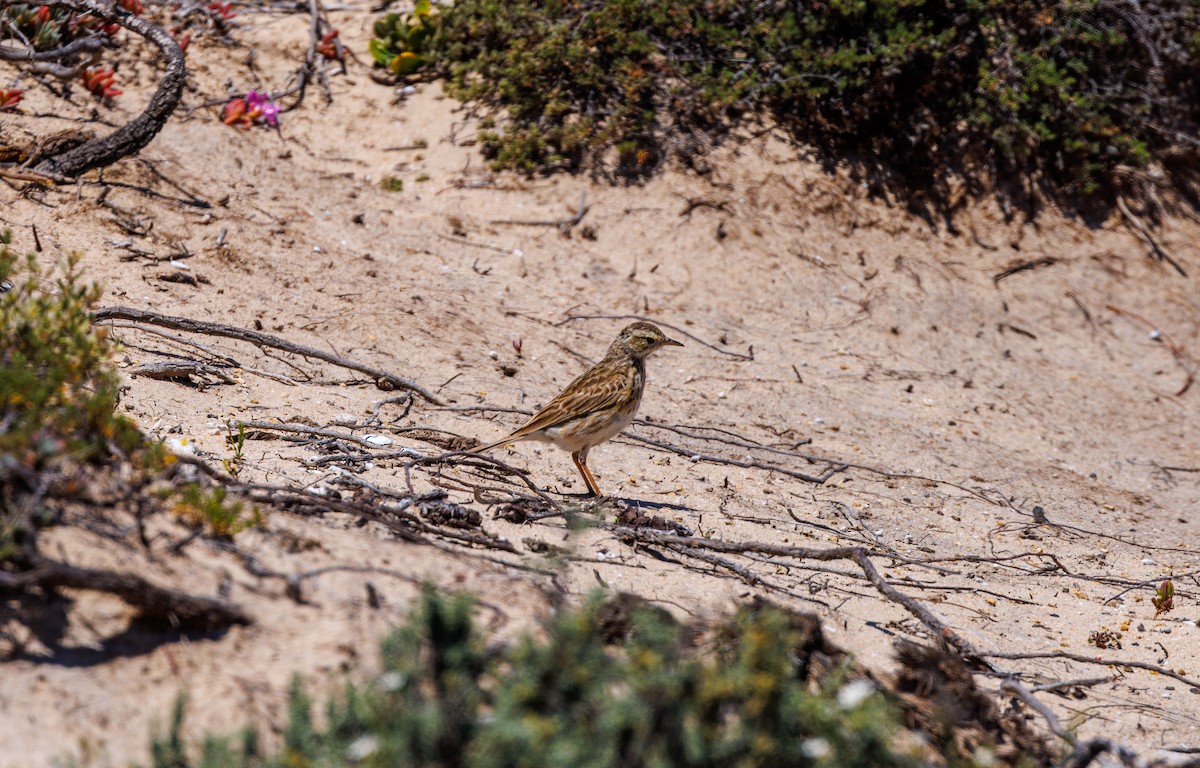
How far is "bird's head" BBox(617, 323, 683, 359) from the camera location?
25.9 ft

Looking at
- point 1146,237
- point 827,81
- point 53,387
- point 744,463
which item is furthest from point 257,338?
point 1146,237

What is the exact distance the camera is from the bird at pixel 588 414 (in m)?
7.04

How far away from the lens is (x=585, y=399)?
7.14m

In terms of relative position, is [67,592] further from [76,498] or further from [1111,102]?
[1111,102]

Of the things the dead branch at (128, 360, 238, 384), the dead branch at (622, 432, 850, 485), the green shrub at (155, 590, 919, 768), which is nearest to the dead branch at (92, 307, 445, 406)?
the dead branch at (128, 360, 238, 384)

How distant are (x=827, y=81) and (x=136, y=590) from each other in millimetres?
9344

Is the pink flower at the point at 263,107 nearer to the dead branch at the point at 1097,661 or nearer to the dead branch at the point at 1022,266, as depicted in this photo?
the dead branch at the point at 1022,266

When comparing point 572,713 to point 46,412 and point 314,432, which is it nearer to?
point 46,412

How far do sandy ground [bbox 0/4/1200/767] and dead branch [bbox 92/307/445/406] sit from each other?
0.46 ft

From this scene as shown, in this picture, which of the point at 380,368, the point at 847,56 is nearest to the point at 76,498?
the point at 380,368

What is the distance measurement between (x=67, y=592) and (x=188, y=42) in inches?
318

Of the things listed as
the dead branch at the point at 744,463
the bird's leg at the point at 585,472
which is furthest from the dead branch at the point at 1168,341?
the bird's leg at the point at 585,472

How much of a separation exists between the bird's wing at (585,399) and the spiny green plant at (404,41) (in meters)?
5.34

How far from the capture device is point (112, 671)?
13.1ft
